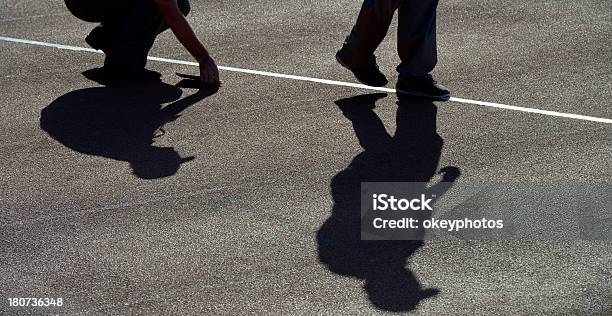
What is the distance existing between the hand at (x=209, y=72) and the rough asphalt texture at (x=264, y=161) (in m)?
0.10

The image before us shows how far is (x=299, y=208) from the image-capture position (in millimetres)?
7035

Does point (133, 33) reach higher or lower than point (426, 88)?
higher

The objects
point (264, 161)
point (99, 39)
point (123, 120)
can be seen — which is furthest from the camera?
point (99, 39)

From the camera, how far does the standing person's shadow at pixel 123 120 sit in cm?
778

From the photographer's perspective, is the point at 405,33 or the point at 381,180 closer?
the point at 381,180

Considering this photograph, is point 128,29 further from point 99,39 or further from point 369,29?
point 369,29

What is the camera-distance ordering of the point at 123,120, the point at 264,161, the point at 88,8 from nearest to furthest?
the point at 264,161 < the point at 123,120 < the point at 88,8

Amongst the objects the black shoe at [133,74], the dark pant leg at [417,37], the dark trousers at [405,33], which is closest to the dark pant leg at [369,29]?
the dark trousers at [405,33]

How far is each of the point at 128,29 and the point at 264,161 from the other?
1969 millimetres

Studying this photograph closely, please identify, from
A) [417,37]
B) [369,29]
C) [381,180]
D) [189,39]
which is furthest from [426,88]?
[189,39]

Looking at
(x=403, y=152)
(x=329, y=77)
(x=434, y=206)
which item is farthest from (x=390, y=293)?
(x=329, y=77)

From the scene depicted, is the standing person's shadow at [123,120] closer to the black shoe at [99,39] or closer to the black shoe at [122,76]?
the black shoe at [122,76]

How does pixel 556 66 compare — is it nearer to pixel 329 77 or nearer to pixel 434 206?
pixel 329 77

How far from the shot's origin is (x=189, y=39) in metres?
8.76
